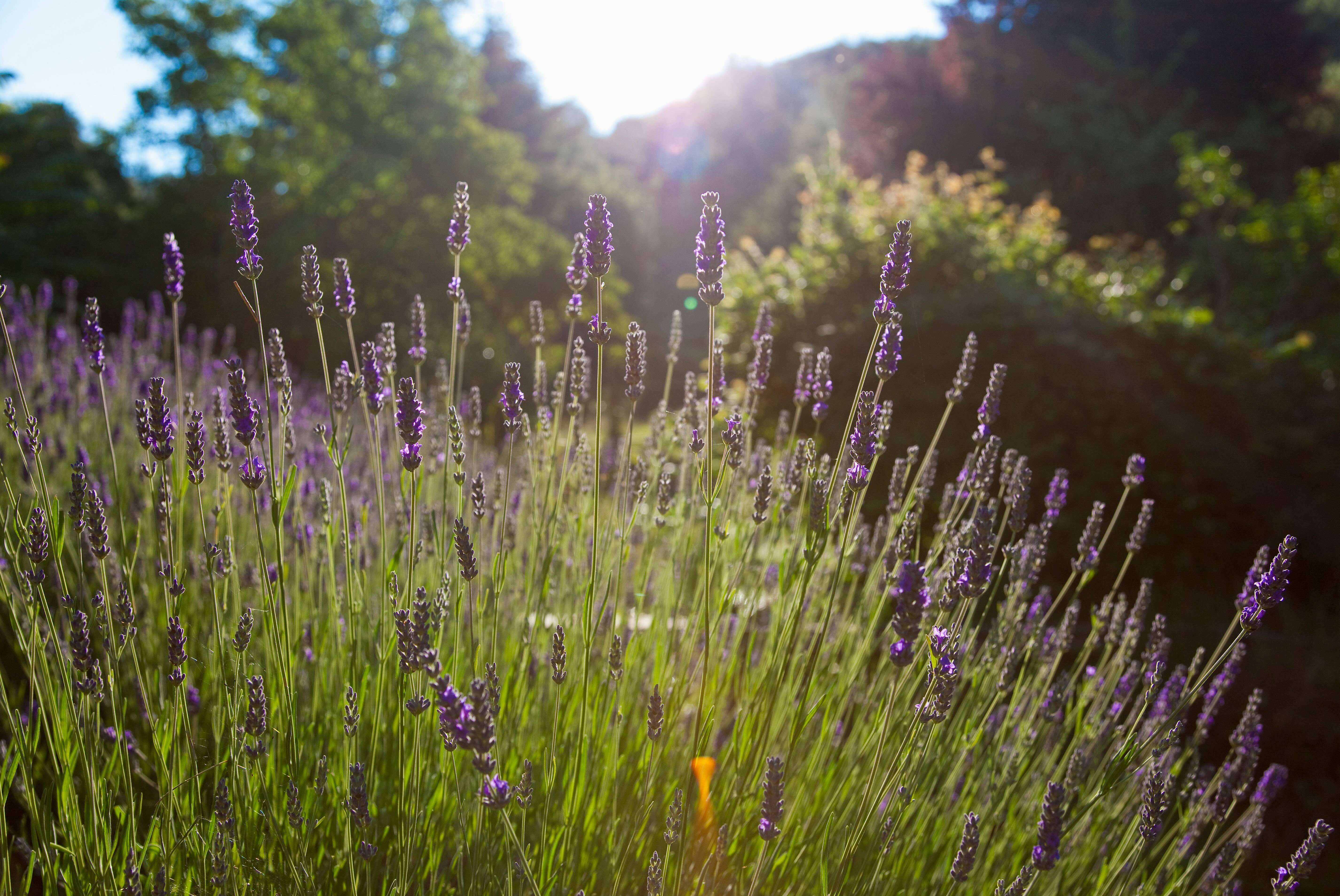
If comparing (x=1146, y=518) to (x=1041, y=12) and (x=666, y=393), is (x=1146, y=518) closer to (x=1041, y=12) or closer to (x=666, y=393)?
(x=666, y=393)

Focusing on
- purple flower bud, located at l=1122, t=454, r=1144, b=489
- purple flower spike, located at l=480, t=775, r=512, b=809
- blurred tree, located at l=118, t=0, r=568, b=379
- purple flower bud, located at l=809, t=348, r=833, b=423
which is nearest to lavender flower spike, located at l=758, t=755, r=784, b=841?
purple flower spike, located at l=480, t=775, r=512, b=809

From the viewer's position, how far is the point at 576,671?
1.80 metres

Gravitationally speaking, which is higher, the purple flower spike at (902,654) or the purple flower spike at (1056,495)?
the purple flower spike at (902,654)

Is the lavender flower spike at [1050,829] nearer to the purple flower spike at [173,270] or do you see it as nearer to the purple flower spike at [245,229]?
the purple flower spike at [245,229]

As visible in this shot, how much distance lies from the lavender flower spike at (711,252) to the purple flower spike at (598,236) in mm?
130

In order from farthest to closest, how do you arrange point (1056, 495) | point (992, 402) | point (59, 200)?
point (59, 200), point (1056, 495), point (992, 402)

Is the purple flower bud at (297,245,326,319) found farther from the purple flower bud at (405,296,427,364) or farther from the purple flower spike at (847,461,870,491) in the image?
the purple flower spike at (847,461,870,491)

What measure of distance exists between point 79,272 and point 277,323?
141 inches

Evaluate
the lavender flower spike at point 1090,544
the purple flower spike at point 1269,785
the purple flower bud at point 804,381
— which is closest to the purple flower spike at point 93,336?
the purple flower bud at point 804,381

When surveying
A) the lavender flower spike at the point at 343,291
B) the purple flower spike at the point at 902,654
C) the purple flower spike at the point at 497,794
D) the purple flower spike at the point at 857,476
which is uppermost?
the lavender flower spike at the point at 343,291

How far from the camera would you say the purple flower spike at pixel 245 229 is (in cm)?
118

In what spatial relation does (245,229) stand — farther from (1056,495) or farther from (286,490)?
(1056,495)

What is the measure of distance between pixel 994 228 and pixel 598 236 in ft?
24.7

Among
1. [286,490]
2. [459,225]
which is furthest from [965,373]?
[286,490]
